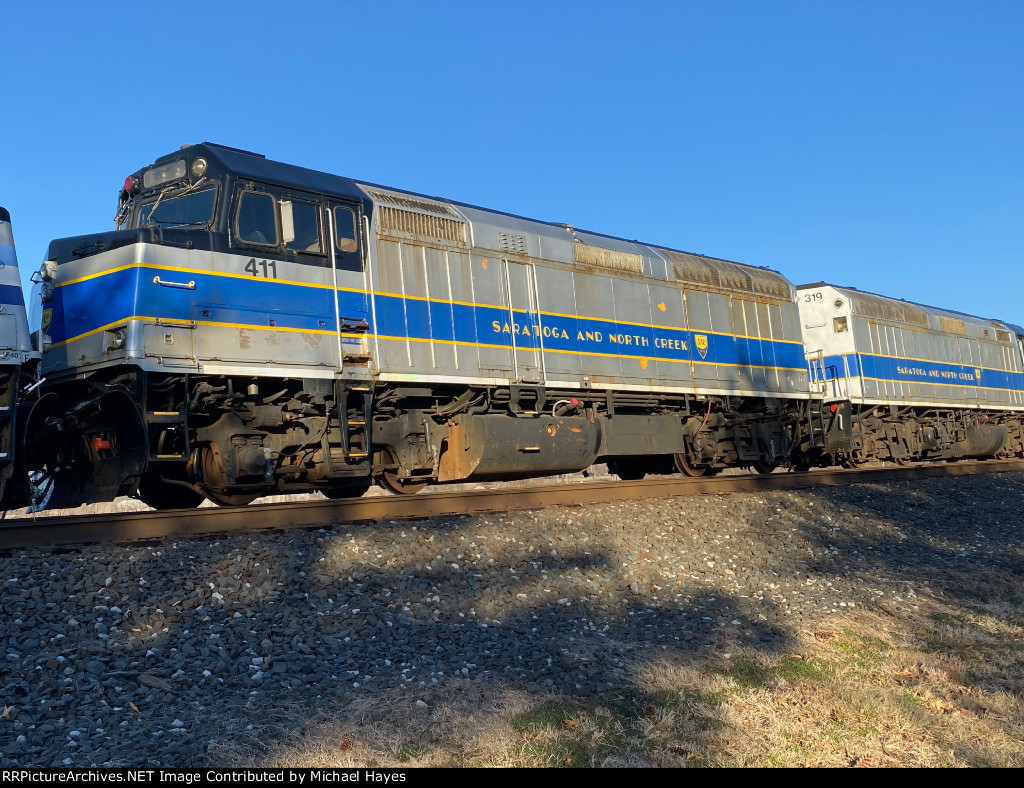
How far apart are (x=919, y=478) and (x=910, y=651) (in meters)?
11.7

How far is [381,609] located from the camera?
6207mm

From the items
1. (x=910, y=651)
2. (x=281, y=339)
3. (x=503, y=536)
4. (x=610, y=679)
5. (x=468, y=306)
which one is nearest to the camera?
(x=610, y=679)

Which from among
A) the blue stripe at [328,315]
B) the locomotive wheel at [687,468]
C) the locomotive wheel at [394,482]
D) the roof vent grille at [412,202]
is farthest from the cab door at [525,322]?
the locomotive wheel at [687,468]

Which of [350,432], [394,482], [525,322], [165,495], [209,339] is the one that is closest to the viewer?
[209,339]

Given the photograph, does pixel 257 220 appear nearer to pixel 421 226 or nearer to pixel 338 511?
pixel 421 226

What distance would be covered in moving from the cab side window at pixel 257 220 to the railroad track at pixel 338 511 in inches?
116

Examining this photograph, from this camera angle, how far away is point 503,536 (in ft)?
28.0

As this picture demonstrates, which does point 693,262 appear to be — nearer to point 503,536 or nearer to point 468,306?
point 468,306

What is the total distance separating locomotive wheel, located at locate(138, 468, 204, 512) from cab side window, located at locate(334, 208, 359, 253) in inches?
134

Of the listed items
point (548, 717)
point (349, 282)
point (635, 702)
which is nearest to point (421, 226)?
point (349, 282)

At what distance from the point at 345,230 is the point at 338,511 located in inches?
135

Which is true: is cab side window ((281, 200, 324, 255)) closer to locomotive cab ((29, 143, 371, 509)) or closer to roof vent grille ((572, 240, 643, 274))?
locomotive cab ((29, 143, 371, 509))

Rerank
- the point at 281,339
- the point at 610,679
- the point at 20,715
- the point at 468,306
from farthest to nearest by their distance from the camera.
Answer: the point at 468,306 → the point at 281,339 → the point at 610,679 → the point at 20,715
